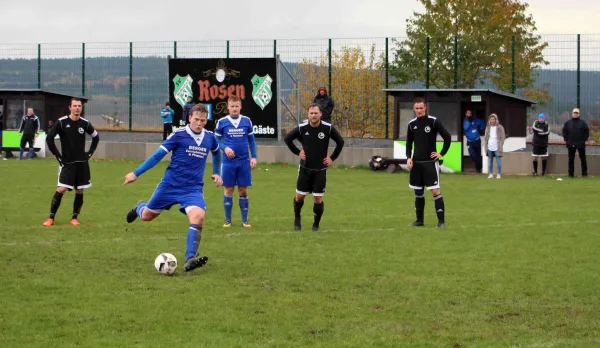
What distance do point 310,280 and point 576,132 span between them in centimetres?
1985

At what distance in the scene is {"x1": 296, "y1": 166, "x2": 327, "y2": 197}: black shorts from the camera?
627 inches

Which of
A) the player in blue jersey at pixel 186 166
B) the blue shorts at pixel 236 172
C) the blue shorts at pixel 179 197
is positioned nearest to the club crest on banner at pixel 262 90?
the blue shorts at pixel 236 172

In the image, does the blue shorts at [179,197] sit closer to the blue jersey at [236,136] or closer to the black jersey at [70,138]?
the blue jersey at [236,136]

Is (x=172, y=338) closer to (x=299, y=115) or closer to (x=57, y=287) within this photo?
(x=57, y=287)

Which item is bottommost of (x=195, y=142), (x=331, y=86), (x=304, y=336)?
(x=304, y=336)

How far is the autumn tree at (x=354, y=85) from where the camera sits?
34969 mm

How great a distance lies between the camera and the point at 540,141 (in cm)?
3039

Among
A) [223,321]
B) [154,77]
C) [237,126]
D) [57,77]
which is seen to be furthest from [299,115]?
[223,321]

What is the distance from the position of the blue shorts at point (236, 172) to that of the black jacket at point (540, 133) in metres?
15.7

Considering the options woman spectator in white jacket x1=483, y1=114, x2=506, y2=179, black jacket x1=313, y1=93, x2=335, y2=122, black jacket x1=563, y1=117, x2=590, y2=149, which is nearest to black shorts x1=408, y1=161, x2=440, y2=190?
woman spectator in white jacket x1=483, y1=114, x2=506, y2=179

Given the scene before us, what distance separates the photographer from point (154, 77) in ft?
126

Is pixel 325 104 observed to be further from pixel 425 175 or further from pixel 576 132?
pixel 425 175

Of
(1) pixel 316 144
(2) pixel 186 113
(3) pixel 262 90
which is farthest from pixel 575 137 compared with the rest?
(1) pixel 316 144

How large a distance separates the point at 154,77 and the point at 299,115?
574 centimetres
